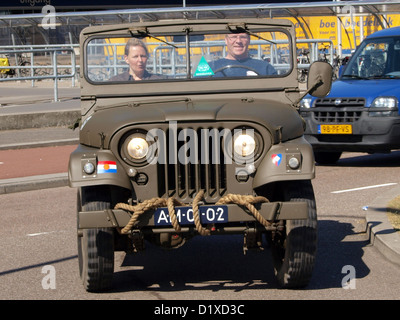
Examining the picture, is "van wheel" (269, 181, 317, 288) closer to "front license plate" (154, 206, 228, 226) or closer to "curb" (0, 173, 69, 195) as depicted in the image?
"front license plate" (154, 206, 228, 226)

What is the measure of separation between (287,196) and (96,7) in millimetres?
52460

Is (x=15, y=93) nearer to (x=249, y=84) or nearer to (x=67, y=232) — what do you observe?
(x=67, y=232)

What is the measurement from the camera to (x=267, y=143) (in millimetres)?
5973

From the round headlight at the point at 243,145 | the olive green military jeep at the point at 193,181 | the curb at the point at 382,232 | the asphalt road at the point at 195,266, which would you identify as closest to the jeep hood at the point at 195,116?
the olive green military jeep at the point at 193,181

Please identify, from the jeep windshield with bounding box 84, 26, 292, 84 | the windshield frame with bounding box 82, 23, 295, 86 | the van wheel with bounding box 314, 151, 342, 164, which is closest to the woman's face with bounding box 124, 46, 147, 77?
the jeep windshield with bounding box 84, 26, 292, 84

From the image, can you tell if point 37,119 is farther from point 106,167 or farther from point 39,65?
point 106,167

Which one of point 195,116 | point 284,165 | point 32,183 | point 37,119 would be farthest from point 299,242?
point 37,119

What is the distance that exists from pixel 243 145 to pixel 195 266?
5.24 feet

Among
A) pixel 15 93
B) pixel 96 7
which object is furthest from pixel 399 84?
pixel 96 7

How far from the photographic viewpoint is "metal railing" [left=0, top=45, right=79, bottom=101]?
2042cm

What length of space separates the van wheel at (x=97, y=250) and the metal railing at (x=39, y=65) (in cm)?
1391

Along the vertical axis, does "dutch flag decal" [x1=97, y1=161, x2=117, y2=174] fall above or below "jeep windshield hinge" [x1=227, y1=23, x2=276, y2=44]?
below

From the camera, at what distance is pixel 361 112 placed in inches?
502

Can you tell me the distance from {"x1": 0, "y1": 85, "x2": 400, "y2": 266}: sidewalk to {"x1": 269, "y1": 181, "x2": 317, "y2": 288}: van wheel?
1.35 m
